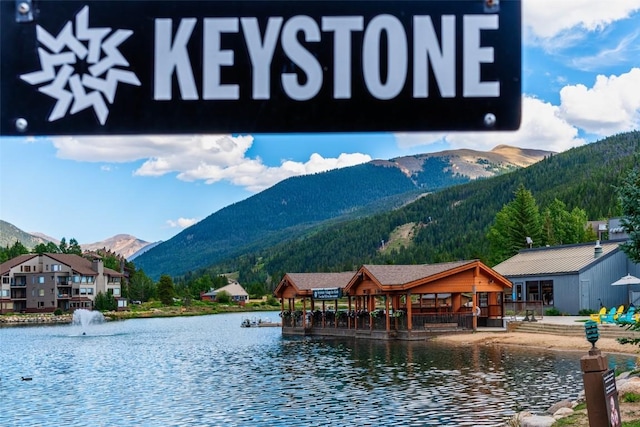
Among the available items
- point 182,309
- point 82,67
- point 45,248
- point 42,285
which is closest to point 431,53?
point 82,67

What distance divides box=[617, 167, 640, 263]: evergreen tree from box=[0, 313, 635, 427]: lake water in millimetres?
6829

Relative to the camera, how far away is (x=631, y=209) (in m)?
15.2

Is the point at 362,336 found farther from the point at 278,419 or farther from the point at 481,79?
the point at 481,79

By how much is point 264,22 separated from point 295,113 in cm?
30

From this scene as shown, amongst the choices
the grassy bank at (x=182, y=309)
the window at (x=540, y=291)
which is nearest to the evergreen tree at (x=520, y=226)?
the window at (x=540, y=291)

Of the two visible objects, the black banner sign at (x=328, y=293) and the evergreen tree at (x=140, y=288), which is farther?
the evergreen tree at (x=140, y=288)

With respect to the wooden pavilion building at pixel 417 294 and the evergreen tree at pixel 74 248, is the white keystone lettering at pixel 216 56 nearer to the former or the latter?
the wooden pavilion building at pixel 417 294

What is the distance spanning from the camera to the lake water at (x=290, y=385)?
73.4 feet

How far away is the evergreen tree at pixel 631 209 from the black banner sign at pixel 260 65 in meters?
13.6

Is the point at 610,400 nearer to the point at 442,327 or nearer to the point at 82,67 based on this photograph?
the point at 82,67

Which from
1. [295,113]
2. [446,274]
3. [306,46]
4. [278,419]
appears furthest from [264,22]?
[446,274]

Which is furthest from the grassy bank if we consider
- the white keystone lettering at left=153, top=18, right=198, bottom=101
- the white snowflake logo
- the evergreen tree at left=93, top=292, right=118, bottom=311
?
the white keystone lettering at left=153, top=18, right=198, bottom=101

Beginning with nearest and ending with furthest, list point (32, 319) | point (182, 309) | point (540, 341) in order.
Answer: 1. point (540, 341)
2. point (32, 319)
3. point (182, 309)

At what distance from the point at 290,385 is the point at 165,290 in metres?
97.6
